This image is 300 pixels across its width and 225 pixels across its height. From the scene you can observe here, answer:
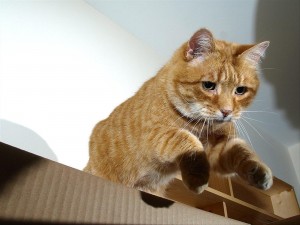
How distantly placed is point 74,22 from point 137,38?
2.10 ft

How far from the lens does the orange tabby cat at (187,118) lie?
0.91 m

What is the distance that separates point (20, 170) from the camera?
0.43 m

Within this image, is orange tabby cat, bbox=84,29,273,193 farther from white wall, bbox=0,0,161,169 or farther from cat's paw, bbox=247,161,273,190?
white wall, bbox=0,0,161,169

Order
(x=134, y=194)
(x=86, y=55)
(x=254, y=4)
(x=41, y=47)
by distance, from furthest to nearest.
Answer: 1. (x=254, y=4)
2. (x=86, y=55)
3. (x=41, y=47)
4. (x=134, y=194)

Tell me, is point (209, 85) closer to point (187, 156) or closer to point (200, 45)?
point (200, 45)

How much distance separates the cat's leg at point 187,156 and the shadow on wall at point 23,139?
67 cm

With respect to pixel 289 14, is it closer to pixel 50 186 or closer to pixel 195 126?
pixel 195 126

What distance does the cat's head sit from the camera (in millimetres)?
959

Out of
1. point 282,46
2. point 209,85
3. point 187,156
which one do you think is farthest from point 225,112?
point 282,46

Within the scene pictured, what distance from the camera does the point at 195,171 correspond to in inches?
29.8

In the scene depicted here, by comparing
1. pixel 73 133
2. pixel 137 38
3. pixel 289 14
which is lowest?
pixel 73 133

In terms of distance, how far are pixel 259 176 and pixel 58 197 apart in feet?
1.71

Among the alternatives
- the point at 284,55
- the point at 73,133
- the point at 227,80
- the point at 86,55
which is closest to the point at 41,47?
the point at 86,55

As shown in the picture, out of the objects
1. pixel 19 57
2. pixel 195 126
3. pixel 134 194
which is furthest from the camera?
pixel 19 57
